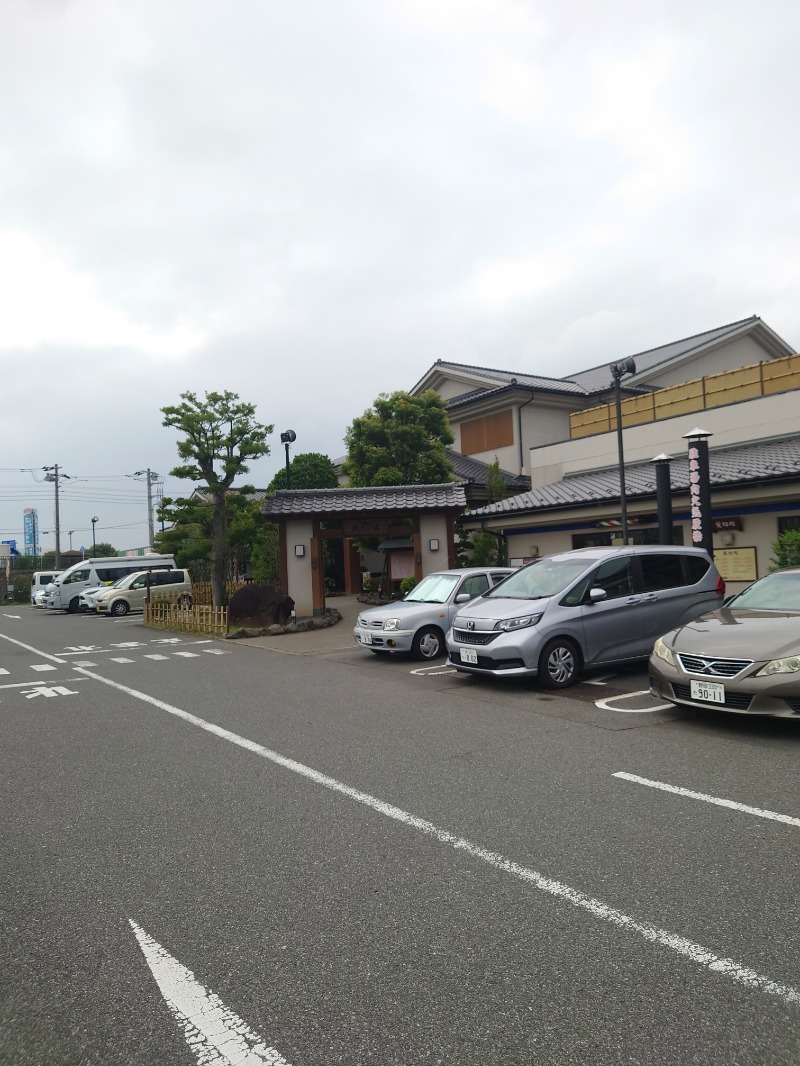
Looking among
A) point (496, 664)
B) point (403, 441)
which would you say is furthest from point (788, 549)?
point (403, 441)

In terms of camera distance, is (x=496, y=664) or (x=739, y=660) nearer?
(x=739, y=660)

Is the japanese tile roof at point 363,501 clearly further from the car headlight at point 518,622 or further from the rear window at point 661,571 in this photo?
the car headlight at point 518,622

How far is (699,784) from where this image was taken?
5.19 m

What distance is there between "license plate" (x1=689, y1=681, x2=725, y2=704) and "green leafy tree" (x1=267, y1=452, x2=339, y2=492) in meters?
24.6

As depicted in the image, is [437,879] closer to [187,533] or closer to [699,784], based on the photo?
[699,784]

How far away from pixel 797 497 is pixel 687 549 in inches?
188

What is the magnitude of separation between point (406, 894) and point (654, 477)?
15248 millimetres

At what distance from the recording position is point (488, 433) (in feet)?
91.3

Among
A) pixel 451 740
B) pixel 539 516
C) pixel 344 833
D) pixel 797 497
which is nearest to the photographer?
pixel 344 833

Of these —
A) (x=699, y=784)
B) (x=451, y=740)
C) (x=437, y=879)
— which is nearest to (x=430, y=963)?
(x=437, y=879)

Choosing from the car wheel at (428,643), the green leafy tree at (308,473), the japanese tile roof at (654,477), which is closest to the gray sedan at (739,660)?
the car wheel at (428,643)

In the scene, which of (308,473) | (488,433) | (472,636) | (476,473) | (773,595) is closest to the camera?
(773,595)

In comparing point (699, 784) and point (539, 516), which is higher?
point (539, 516)

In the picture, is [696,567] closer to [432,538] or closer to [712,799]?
[712,799]
